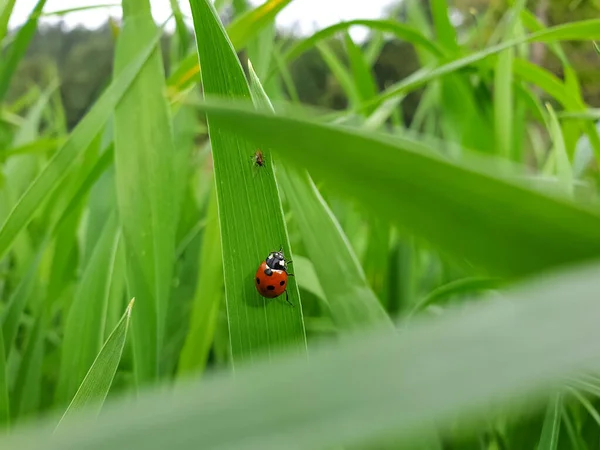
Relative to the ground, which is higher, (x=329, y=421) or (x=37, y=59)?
(x=37, y=59)

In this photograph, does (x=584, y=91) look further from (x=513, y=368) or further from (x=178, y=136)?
(x=513, y=368)

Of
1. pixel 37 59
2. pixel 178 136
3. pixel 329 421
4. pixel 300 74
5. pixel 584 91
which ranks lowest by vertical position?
pixel 329 421

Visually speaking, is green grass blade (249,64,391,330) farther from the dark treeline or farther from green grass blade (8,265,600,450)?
the dark treeline

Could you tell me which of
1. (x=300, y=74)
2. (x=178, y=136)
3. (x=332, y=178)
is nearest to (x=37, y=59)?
(x=300, y=74)

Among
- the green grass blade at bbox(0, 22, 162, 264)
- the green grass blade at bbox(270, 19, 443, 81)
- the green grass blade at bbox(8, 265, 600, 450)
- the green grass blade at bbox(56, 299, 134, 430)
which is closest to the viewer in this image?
the green grass blade at bbox(8, 265, 600, 450)

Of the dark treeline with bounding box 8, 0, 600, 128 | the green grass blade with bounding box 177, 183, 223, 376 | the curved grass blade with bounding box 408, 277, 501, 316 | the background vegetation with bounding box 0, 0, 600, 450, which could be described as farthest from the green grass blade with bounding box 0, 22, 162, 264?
the dark treeline with bounding box 8, 0, 600, 128
